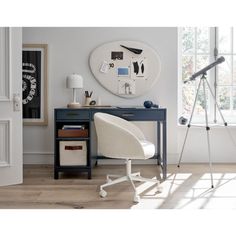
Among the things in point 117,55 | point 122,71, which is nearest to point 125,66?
point 122,71

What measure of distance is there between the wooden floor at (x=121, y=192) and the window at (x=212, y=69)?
99cm

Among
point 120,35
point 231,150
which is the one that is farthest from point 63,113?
point 231,150

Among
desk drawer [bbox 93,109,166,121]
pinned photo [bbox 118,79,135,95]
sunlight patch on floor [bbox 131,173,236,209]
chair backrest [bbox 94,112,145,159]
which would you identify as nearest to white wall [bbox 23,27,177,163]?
pinned photo [bbox 118,79,135,95]

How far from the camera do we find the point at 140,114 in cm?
380

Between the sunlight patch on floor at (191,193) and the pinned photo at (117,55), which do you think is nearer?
the sunlight patch on floor at (191,193)

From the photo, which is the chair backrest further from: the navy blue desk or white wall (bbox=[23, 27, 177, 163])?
white wall (bbox=[23, 27, 177, 163])

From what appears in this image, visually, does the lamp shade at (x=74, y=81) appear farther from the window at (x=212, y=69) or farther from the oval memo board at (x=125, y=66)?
the window at (x=212, y=69)

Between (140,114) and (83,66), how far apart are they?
4.14ft

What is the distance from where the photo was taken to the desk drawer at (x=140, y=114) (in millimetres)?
3775

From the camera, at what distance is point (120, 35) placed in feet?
15.0

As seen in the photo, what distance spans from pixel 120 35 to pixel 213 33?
4.44 feet

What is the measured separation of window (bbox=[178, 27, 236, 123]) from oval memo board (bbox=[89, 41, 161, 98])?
20.6 inches

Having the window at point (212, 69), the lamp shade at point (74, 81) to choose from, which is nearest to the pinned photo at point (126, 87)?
the lamp shade at point (74, 81)
